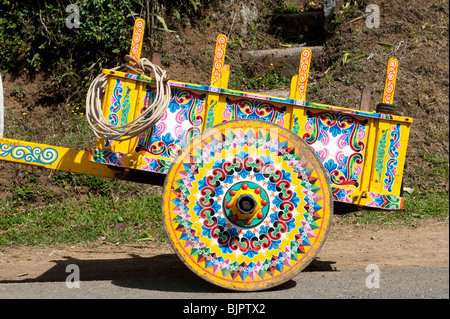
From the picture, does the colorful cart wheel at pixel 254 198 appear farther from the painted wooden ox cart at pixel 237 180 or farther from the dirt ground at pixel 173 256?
the dirt ground at pixel 173 256

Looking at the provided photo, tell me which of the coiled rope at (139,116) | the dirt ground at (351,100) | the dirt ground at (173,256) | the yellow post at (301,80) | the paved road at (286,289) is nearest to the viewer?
the paved road at (286,289)

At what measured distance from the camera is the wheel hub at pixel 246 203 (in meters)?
3.86

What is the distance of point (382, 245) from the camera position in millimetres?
6125

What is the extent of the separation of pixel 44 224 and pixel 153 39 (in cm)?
337

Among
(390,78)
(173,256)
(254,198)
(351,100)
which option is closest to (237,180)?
(254,198)

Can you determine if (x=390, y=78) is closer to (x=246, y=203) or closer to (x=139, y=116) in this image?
(x=246, y=203)

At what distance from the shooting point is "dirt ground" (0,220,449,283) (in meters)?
5.37

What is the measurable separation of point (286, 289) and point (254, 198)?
0.71 metres

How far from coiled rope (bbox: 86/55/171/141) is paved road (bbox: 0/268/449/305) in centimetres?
106

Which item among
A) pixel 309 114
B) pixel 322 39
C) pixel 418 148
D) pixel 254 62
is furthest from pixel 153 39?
pixel 309 114

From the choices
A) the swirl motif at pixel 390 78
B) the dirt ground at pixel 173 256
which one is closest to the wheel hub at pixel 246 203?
the swirl motif at pixel 390 78

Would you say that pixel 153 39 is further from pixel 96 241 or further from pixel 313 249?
pixel 313 249

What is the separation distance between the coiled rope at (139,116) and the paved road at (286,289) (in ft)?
3.49

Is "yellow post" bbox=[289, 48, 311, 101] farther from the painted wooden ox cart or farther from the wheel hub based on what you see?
the wheel hub
